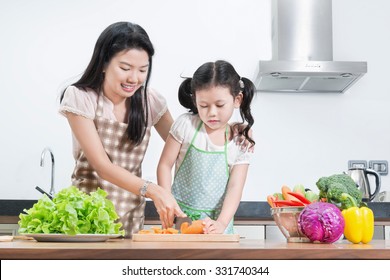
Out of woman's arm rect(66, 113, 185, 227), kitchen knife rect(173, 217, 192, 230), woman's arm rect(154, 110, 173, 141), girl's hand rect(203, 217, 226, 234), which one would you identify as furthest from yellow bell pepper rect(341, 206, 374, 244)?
woman's arm rect(154, 110, 173, 141)

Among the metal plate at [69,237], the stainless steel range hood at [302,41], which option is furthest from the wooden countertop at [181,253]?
the stainless steel range hood at [302,41]

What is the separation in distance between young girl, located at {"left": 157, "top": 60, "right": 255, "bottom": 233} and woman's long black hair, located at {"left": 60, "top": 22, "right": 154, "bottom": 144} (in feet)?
0.40

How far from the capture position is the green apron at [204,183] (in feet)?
7.60

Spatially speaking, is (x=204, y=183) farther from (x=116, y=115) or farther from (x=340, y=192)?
(x=340, y=192)

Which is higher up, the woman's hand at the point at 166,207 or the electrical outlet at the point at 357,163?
the electrical outlet at the point at 357,163

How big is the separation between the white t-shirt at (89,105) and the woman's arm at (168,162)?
0.41ft

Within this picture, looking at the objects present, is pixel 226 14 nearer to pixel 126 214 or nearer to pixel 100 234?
pixel 126 214

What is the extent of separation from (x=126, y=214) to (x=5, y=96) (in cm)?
189

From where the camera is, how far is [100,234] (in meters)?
1.58

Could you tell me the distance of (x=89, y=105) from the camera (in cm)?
225

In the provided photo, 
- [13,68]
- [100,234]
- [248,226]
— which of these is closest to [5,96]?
[13,68]

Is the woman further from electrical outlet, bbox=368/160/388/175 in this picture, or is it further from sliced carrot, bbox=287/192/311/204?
electrical outlet, bbox=368/160/388/175

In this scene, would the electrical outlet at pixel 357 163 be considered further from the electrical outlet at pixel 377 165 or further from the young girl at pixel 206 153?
the young girl at pixel 206 153

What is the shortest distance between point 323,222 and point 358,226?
10 cm
